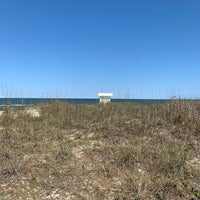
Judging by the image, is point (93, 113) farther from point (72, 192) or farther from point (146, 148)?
point (72, 192)

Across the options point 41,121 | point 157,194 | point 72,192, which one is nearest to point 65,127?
point 41,121

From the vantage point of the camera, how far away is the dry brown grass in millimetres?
3775

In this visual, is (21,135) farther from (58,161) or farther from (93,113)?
(93,113)

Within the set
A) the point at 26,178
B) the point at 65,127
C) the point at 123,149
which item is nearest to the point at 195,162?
the point at 123,149

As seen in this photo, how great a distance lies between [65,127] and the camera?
7.21 m

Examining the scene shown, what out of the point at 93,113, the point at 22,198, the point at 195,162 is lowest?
the point at 22,198

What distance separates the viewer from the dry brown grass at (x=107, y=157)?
3.78 meters

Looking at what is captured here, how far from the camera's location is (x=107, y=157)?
15.9 feet

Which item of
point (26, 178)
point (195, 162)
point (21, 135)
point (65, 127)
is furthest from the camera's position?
point (65, 127)

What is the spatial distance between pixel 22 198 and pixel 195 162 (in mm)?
2738

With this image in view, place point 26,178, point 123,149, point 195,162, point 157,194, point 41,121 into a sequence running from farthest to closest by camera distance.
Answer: point 41,121 → point 123,149 → point 195,162 → point 26,178 → point 157,194

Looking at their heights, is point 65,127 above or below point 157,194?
above

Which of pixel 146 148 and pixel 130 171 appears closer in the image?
pixel 130 171

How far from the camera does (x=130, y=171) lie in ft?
13.9
